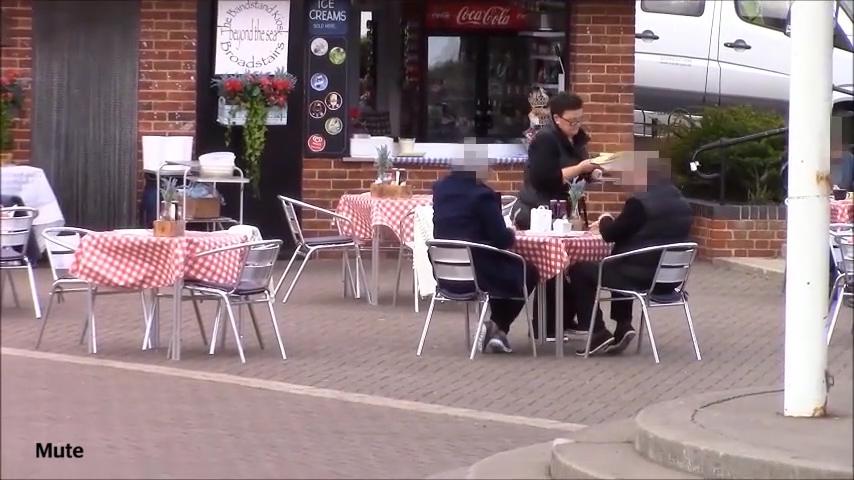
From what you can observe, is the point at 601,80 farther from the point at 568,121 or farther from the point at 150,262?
the point at 150,262

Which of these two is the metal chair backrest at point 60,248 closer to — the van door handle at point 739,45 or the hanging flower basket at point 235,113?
the hanging flower basket at point 235,113

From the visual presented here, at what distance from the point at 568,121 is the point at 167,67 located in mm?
5588

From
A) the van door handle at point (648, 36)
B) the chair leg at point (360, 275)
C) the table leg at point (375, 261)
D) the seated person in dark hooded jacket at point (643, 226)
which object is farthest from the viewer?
the van door handle at point (648, 36)

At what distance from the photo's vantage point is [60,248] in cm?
1039

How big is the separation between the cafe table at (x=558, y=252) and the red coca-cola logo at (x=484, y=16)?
21.1 ft

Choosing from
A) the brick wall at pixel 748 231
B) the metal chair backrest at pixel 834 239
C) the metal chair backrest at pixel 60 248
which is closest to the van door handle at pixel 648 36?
the brick wall at pixel 748 231

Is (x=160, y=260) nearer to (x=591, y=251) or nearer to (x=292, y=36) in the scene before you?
(x=591, y=251)

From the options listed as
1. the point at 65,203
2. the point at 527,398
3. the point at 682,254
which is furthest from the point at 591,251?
the point at 65,203

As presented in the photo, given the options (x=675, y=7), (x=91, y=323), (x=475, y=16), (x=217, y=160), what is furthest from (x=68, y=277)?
(x=675, y=7)

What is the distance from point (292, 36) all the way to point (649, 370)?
21.5ft

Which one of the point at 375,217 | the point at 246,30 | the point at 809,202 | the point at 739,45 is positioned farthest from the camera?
the point at 739,45

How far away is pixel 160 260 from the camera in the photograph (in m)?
9.94

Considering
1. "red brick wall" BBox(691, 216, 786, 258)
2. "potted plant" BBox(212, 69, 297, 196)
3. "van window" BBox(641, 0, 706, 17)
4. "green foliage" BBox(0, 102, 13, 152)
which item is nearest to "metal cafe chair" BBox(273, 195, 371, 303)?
"potted plant" BBox(212, 69, 297, 196)

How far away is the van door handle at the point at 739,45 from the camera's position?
1831 cm
